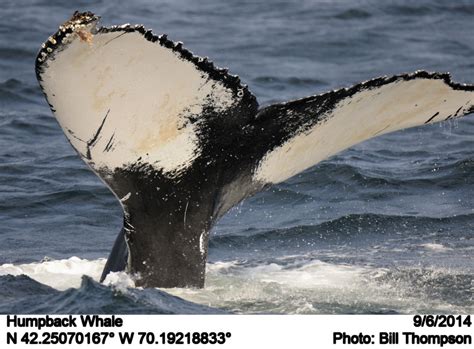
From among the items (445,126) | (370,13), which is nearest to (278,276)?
(445,126)

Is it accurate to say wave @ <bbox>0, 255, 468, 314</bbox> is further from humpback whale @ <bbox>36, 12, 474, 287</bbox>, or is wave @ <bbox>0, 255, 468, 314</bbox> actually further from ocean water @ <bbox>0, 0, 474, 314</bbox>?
humpback whale @ <bbox>36, 12, 474, 287</bbox>

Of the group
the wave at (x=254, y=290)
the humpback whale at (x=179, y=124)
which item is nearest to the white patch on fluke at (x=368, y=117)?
the humpback whale at (x=179, y=124)

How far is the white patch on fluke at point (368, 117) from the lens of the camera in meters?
5.61

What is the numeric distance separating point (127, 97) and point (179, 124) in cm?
37

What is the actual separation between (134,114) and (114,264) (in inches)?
48.5

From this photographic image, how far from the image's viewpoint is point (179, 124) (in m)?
5.53

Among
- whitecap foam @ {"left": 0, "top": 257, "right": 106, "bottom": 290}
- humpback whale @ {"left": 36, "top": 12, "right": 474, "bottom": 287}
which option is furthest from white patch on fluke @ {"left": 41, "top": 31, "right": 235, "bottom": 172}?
whitecap foam @ {"left": 0, "top": 257, "right": 106, "bottom": 290}

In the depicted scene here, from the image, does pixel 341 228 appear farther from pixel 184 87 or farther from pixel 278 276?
pixel 184 87

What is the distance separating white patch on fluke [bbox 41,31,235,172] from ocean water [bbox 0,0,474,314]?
2.92 ft

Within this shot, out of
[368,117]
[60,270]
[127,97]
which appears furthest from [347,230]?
[127,97]

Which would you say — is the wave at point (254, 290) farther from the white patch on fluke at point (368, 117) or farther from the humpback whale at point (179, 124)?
the white patch on fluke at point (368, 117)

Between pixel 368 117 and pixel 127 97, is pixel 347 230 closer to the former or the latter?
pixel 368 117

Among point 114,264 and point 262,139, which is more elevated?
point 262,139

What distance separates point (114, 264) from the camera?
20.6 ft
